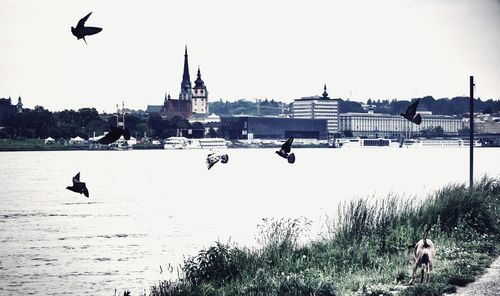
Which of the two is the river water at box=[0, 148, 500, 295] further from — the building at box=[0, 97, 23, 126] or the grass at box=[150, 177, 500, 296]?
the building at box=[0, 97, 23, 126]

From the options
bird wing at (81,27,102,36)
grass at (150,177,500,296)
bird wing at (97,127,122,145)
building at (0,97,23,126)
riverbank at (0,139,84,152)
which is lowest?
riverbank at (0,139,84,152)

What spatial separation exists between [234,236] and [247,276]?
14.2 meters

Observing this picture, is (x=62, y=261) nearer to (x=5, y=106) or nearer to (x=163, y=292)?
(x=163, y=292)

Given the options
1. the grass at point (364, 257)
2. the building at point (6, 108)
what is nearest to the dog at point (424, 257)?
the grass at point (364, 257)

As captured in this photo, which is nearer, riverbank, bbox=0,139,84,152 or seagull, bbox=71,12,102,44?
seagull, bbox=71,12,102,44

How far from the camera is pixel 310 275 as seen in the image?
13.8 m

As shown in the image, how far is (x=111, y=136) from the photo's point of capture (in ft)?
29.9

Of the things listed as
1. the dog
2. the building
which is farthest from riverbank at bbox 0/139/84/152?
the dog

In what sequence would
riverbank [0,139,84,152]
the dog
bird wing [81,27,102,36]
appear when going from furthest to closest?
1. riverbank [0,139,84,152]
2. the dog
3. bird wing [81,27,102,36]

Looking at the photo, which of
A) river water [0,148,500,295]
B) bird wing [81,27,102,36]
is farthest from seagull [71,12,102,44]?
river water [0,148,500,295]

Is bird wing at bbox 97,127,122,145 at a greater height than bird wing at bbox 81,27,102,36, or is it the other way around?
bird wing at bbox 81,27,102,36

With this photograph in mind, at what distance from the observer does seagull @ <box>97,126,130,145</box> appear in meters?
9.05

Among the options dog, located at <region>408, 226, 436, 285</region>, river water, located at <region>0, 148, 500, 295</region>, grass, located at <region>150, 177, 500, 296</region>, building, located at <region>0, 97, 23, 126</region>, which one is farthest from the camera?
building, located at <region>0, 97, 23, 126</region>

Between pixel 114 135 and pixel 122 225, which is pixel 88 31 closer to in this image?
pixel 114 135
